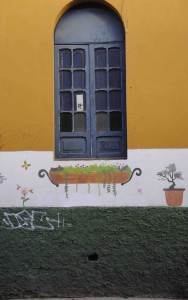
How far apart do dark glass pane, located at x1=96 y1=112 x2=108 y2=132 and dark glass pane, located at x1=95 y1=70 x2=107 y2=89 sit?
41 centimetres

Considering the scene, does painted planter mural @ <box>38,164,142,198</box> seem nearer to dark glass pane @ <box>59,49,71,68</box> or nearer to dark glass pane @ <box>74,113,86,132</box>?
dark glass pane @ <box>74,113,86,132</box>

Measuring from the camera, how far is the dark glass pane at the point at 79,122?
6.34 meters

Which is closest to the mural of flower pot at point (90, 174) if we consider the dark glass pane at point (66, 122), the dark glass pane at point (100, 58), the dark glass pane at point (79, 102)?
the dark glass pane at point (66, 122)

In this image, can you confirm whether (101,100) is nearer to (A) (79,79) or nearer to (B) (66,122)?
(A) (79,79)

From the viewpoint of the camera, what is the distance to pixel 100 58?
6371mm

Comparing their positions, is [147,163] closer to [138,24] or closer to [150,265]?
[150,265]

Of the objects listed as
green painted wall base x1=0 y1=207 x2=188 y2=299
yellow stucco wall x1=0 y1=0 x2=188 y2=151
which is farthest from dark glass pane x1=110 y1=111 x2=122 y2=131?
green painted wall base x1=0 y1=207 x2=188 y2=299

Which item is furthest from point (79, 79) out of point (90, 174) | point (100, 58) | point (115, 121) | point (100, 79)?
point (90, 174)

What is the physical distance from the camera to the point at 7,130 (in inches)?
241

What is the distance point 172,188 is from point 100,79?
1881mm

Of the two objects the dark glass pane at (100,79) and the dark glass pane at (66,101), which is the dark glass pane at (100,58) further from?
the dark glass pane at (66,101)

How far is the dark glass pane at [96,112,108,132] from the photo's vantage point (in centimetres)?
632

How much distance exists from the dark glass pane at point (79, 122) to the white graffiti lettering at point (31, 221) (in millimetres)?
1261

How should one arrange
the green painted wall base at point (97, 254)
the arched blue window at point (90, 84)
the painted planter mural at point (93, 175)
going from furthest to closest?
the arched blue window at point (90, 84), the painted planter mural at point (93, 175), the green painted wall base at point (97, 254)
